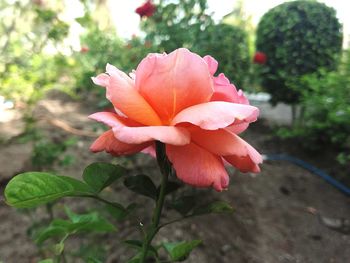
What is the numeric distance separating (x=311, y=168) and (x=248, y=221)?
1187mm

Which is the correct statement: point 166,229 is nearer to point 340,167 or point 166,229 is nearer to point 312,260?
point 312,260

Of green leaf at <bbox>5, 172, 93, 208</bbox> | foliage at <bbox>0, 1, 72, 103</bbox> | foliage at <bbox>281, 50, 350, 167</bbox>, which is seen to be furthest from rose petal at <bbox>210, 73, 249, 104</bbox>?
foliage at <bbox>281, 50, 350, 167</bbox>

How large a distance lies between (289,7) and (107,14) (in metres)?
4.19

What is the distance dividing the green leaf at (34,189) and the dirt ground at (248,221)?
1.01 m

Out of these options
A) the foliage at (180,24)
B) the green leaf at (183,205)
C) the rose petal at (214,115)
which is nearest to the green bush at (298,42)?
the foliage at (180,24)

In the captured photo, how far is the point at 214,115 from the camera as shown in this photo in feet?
1.42

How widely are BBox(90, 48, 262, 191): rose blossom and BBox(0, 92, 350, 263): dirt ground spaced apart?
1031mm

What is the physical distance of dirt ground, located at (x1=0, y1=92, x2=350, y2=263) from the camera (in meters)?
1.55

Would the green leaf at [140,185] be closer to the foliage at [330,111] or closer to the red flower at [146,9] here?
the red flower at [146,9]

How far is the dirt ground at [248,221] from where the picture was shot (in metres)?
1.55

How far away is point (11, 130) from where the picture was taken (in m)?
2.55

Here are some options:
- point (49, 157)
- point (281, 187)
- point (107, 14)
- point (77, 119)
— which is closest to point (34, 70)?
point (77, 119)

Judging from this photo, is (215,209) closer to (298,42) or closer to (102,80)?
(102,80)

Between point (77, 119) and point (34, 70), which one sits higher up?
point (34, 70)
